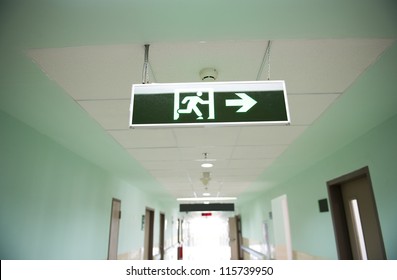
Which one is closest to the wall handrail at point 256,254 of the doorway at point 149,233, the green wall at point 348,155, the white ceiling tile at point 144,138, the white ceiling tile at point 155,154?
the green wall at point 348,155

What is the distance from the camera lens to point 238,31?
4.86ft

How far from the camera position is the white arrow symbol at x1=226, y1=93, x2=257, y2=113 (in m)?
1.45

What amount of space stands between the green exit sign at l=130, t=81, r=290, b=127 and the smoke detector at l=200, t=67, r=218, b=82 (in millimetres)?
380

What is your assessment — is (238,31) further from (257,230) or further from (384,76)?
(257,230)

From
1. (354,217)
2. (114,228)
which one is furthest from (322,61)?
(114,228)

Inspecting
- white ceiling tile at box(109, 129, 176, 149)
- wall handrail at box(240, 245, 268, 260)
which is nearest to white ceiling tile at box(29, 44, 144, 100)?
white ceiling tile at box(109, 129, 176, 149)

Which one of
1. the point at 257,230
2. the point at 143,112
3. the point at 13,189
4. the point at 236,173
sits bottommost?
the point at 257,230

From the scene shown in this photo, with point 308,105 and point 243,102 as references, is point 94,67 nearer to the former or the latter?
point 243,102

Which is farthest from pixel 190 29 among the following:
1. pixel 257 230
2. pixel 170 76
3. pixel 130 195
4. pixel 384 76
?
pixel 257 230

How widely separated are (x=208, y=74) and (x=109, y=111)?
109 centimetres

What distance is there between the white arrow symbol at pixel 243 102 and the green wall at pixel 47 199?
2.21 metres

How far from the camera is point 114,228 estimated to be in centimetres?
531

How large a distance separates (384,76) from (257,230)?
29.2 feet

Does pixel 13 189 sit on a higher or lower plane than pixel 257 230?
higher
